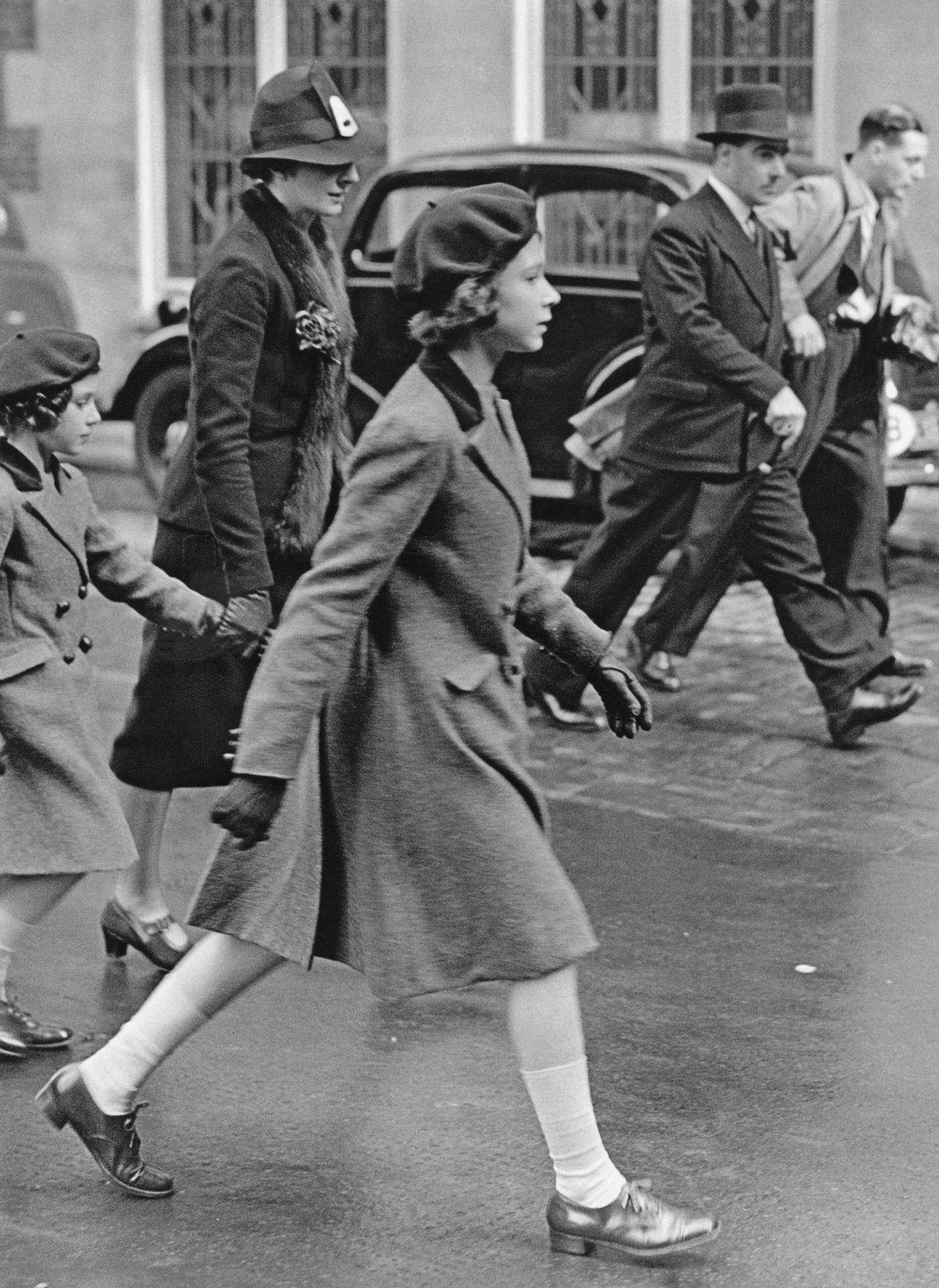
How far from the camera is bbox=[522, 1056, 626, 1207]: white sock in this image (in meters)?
4.21

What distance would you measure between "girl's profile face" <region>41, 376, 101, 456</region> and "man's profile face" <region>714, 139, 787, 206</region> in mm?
3282

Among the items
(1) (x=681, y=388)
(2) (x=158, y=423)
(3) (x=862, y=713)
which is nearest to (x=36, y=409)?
(1) (x=681, y=388)

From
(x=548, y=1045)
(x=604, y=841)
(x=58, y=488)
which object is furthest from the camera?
(x=604, y=841)

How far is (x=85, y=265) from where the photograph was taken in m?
17.7

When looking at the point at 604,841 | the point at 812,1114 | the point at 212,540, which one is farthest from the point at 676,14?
the point at 812,1114

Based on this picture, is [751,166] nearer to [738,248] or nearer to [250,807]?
[738,248]

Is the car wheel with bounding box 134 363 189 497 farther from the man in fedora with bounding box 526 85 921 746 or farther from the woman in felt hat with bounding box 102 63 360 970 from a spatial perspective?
the woman in felt hat with bounding box 102 63 360 970

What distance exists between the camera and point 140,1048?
4418 millimetres

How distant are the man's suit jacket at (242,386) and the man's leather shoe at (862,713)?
9.45 ft

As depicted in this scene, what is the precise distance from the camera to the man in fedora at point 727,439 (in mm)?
7836

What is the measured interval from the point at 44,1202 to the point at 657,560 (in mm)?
4228

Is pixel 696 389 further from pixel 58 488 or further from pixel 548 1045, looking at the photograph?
pixel 548 1045

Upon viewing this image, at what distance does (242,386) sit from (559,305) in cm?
606

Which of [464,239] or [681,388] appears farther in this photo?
[681,388]
